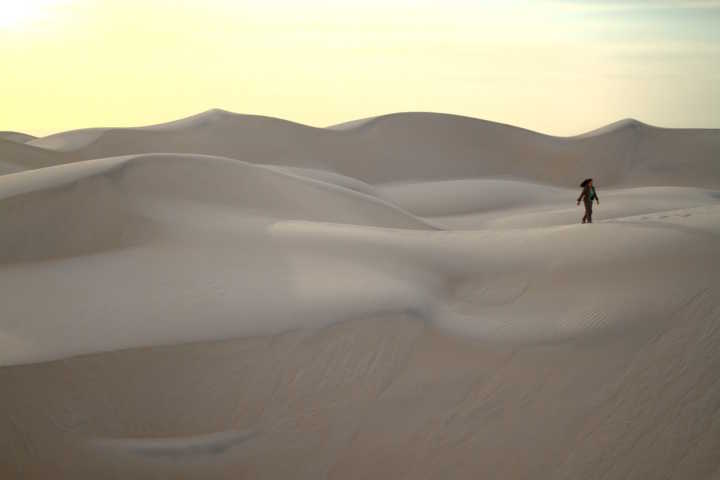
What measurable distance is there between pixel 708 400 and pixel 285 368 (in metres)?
3.10

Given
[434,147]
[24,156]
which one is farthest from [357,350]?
[434,147]

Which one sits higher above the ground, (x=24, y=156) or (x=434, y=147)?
(x=434, y=147)

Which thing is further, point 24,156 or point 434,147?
point 434,147

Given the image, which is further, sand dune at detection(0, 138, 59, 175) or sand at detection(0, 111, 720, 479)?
sand dune at detection(0, 138, 59, 175)

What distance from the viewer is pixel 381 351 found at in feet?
20.7

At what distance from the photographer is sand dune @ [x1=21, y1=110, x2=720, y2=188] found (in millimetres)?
28516

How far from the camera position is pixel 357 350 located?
248 inches

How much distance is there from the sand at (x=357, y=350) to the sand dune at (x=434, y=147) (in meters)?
19.5

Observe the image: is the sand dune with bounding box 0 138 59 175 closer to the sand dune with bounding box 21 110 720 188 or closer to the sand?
the sand dune with bounding box 21 110 720 188

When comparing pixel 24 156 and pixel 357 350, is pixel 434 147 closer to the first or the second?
pixel 24 156

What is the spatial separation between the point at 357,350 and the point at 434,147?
25108 millimetres

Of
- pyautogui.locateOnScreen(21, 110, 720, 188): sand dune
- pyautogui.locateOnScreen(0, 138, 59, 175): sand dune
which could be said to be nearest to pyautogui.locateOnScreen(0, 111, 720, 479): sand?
pyautogui.locateOnScreen(0, 138, 59, 175): sand dune

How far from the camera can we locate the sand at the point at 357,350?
5613 mm

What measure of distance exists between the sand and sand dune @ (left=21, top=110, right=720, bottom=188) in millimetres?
19459
